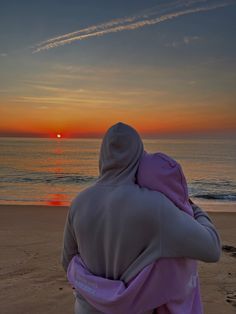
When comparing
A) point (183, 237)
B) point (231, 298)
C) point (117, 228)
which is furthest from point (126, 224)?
point (231, 298)

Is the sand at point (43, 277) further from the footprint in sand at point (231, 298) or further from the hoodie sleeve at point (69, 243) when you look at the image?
the hoodie sleeve at point (69, 243)

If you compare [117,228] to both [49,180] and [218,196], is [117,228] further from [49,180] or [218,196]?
[49,180]

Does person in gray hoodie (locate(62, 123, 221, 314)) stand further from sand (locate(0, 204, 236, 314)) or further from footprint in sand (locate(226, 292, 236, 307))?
footprint in sand (locate(226, 292, 236, 307))

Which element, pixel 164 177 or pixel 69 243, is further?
pixel 69 243

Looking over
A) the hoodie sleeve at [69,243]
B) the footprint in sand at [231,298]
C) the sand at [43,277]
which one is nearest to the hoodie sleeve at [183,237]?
the hoodie sleeve at [69,243]

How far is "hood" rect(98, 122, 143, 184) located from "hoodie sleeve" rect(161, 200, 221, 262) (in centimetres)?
24

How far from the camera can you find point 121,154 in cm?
168

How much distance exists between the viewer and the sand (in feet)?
12.9

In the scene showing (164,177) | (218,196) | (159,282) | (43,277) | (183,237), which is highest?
(164,177)

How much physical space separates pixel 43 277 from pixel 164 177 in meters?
3.70

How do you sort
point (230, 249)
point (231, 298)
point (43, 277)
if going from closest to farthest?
1. point (231, 298)
2. point (43, 277)
3. point (230, 249)

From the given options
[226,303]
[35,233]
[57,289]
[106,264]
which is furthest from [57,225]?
[106,264]

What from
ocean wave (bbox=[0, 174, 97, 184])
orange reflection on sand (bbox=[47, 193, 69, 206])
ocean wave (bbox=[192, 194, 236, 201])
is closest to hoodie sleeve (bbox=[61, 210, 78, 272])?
orange reflection on sand (bbox=[47, 193, 69, 206])

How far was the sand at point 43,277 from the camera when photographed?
3.93m
